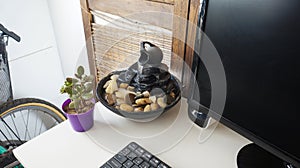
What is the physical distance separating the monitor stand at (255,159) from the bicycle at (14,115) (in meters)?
0.92

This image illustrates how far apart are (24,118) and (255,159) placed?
1.40 m

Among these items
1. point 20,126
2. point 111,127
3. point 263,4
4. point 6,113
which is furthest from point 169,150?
point 20,126

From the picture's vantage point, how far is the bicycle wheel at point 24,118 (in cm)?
121

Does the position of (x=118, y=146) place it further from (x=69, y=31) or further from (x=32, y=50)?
(x=32, y=50)

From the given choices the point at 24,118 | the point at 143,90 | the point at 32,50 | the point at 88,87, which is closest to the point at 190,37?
the point at 143,90

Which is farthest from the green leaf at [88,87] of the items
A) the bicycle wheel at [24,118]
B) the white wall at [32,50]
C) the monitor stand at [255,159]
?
the white wall at [32,50]

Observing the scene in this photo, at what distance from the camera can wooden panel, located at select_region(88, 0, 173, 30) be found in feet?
2.67

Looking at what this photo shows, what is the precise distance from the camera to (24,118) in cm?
148

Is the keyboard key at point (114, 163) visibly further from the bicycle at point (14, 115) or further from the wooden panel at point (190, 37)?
the bicycle at point (14, 115)

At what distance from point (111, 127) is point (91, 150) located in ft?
0.34

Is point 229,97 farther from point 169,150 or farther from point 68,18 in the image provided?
point 68,18

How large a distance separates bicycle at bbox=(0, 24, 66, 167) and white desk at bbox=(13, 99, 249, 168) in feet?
1.51

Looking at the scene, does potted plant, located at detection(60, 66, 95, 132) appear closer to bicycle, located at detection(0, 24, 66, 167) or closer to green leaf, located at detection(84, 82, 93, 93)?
green leaf, located at detection(84, 82, 93, 93)

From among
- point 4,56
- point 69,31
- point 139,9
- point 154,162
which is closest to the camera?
point 154,162
